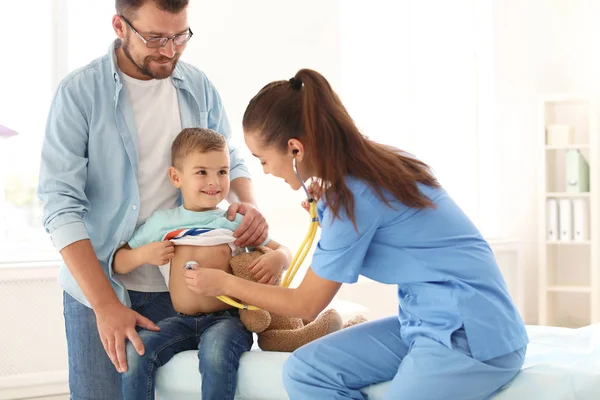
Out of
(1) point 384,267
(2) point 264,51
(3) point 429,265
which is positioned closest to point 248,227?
(1) point 384,267

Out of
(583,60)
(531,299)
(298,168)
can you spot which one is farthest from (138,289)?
(583,60)

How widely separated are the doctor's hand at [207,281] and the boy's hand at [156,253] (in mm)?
104

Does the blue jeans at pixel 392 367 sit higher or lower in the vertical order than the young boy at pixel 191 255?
lower

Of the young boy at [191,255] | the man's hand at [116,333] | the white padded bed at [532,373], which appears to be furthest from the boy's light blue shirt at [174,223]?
the white padded bed at [532,373]

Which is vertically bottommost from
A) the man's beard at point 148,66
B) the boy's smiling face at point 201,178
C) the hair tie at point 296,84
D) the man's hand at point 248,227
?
the man's hand at point 248,227

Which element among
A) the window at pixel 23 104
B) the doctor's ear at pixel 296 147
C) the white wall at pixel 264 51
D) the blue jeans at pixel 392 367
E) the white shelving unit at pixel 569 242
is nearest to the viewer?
the blue jeans at pixel 392 367

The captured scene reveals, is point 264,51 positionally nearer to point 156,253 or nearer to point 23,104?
point 23,104

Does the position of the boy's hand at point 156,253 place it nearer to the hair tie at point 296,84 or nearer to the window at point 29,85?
the hair tie at point 296,84

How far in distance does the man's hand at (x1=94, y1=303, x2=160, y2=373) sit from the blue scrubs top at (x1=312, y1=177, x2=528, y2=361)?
494 mm

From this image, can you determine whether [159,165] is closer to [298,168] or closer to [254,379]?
[298,168]

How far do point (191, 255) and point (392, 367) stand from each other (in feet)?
2.00

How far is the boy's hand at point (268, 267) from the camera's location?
6.48 ft

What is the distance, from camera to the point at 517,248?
5.03 meters

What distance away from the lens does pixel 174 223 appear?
2.00 metres
